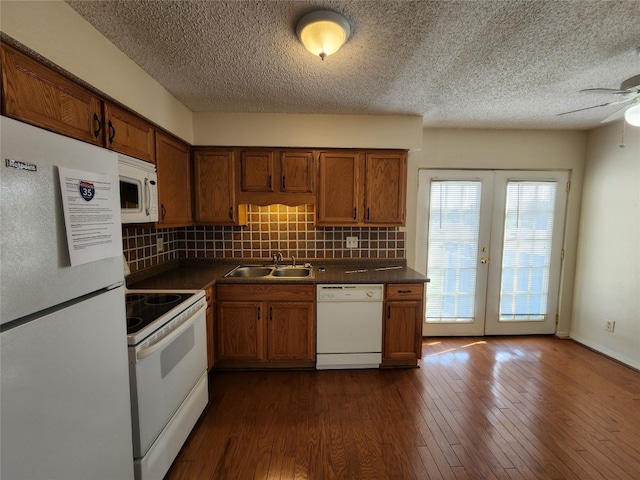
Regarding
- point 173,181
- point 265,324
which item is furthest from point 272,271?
point 173,181

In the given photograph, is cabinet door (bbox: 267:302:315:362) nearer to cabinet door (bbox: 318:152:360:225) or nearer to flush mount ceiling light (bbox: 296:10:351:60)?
cabinet door (bbox: 318:152:360:225)

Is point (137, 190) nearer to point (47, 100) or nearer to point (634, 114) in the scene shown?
point (47, 100)

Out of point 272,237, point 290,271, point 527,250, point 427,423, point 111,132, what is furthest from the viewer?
point 527,250

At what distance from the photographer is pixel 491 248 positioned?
3.26 metres

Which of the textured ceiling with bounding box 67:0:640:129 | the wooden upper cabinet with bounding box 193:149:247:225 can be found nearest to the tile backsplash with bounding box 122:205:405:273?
the wooden upper cabinet with bounding box 193:149:247:225

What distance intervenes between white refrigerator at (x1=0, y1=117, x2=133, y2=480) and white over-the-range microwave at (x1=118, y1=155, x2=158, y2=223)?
0.64m

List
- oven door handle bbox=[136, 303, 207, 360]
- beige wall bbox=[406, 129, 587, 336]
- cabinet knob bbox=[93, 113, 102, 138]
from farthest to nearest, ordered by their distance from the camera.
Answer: beige wall bbox=[406, 129, 587, 336], cabinet knob bbox=[93, 113, 102, 138], oven door handle bbox=[136, 303, 207, 360]

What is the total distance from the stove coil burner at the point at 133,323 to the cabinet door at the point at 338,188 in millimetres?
1765

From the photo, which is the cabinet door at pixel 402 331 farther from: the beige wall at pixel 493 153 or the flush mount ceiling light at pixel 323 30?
the flush mount ceiling light at pixel 323 30

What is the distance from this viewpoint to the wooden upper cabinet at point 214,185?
8.96 feet

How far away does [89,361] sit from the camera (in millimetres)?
985

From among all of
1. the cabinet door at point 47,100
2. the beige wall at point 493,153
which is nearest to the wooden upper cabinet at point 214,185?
the cabinet door at point 47,100

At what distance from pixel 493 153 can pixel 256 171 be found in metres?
2.68

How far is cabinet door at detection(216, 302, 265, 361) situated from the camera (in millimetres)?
2523
